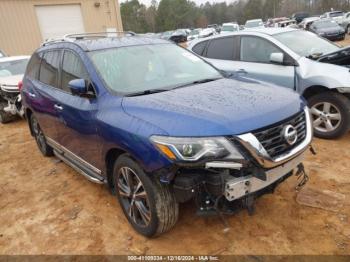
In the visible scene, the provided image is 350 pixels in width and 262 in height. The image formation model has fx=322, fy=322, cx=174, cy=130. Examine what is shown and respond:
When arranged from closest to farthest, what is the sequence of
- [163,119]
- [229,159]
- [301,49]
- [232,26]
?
[229,159]
[163,119]
[301,49]
[232,26]

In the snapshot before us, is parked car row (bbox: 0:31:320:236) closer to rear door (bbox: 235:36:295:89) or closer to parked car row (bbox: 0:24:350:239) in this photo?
parked car row (bbox: 0:24:350:239)

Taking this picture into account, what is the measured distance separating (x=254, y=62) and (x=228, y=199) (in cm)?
377

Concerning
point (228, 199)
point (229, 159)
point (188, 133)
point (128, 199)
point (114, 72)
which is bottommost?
point (128, 199)

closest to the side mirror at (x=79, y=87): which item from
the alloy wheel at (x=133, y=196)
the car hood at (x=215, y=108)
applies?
the car hood at (x=215, y=108)

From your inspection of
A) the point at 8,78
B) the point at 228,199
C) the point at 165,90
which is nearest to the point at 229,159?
the point at 228,199

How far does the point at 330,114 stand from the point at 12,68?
8356mm

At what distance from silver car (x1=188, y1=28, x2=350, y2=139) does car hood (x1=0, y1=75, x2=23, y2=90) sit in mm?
4827

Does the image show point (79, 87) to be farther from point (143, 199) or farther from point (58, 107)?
point (143, 199)

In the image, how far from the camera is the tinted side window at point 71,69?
351 centimetres

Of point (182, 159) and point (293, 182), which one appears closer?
point (182, 159)

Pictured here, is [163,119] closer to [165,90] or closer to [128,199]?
[165,90]

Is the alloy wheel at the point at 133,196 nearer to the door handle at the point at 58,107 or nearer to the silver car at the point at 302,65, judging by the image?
the door handle at the point at 58,107

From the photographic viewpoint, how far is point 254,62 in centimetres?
566

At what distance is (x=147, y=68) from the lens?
3.52m
